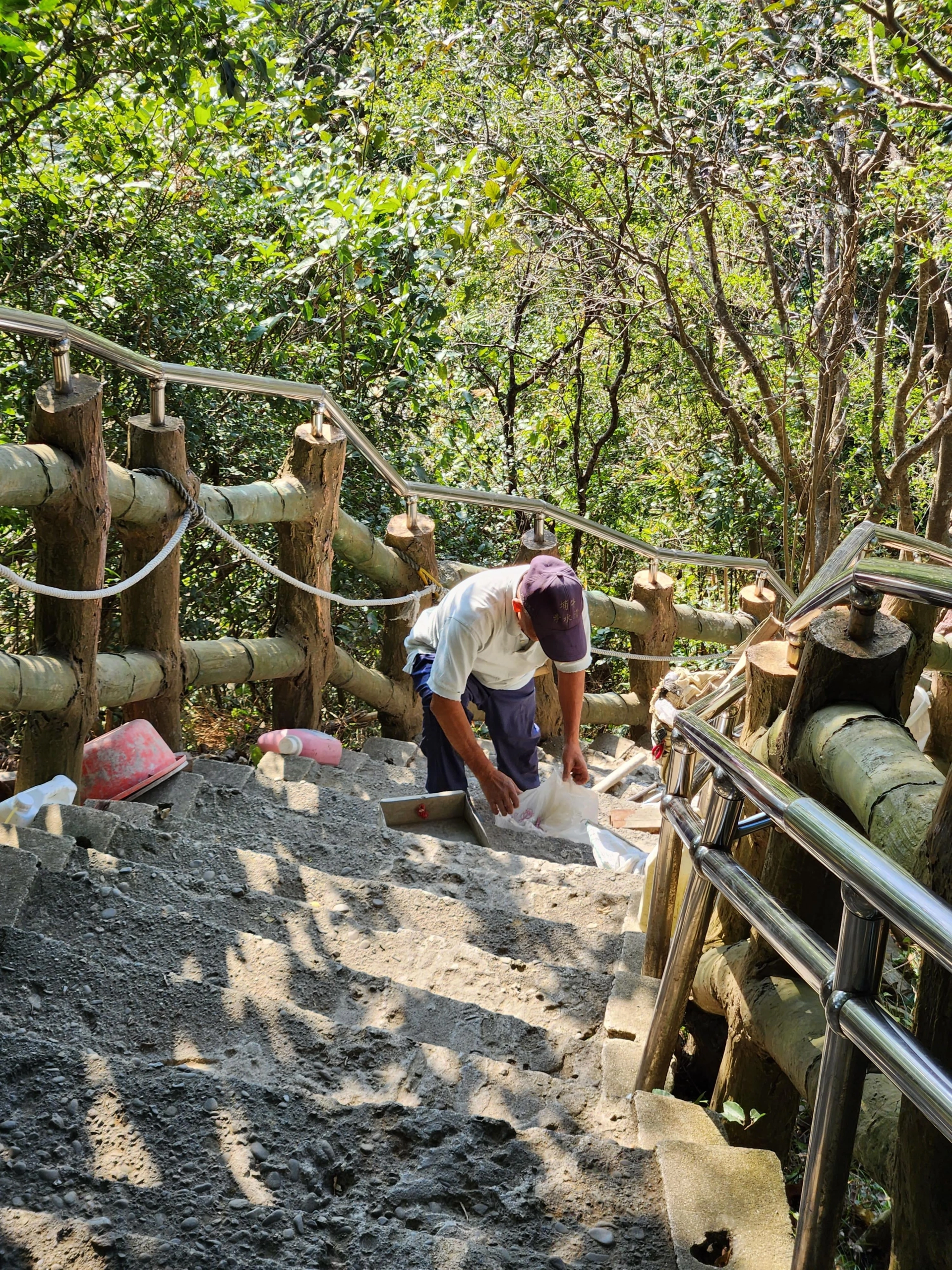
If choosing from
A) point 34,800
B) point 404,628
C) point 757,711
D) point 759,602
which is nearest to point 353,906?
point 34,800

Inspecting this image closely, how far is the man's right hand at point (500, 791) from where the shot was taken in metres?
4.08

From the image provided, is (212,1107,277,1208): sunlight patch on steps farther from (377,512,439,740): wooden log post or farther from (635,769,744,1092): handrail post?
(377,512,439,740): wooden log post

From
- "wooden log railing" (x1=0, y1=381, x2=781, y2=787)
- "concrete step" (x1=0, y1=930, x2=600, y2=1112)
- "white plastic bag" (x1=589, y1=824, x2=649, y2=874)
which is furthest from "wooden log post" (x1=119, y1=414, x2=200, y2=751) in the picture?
"concrete step" (x1=0, y1=930, x2=600, y2=1112)

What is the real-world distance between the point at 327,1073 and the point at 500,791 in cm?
205

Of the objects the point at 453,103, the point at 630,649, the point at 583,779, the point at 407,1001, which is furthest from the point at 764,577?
the point at 453,103

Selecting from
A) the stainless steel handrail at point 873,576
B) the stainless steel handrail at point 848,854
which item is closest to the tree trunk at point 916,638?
the stainless steel handrail at point 873,576

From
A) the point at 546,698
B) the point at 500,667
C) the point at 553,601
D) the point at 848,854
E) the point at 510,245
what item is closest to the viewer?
the point at 848,854

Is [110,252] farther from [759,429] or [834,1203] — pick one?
[834,1203]

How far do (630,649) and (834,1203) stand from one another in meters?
5.27

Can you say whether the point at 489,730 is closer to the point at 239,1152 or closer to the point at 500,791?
the point at 500,791

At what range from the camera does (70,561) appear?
3279 millimetres

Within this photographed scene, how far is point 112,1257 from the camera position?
1442 millimetres

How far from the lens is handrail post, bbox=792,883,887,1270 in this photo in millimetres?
1264

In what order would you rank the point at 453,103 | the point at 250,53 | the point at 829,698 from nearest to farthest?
the point at 829,698 → the point at 250,53 → the point at 453,103
